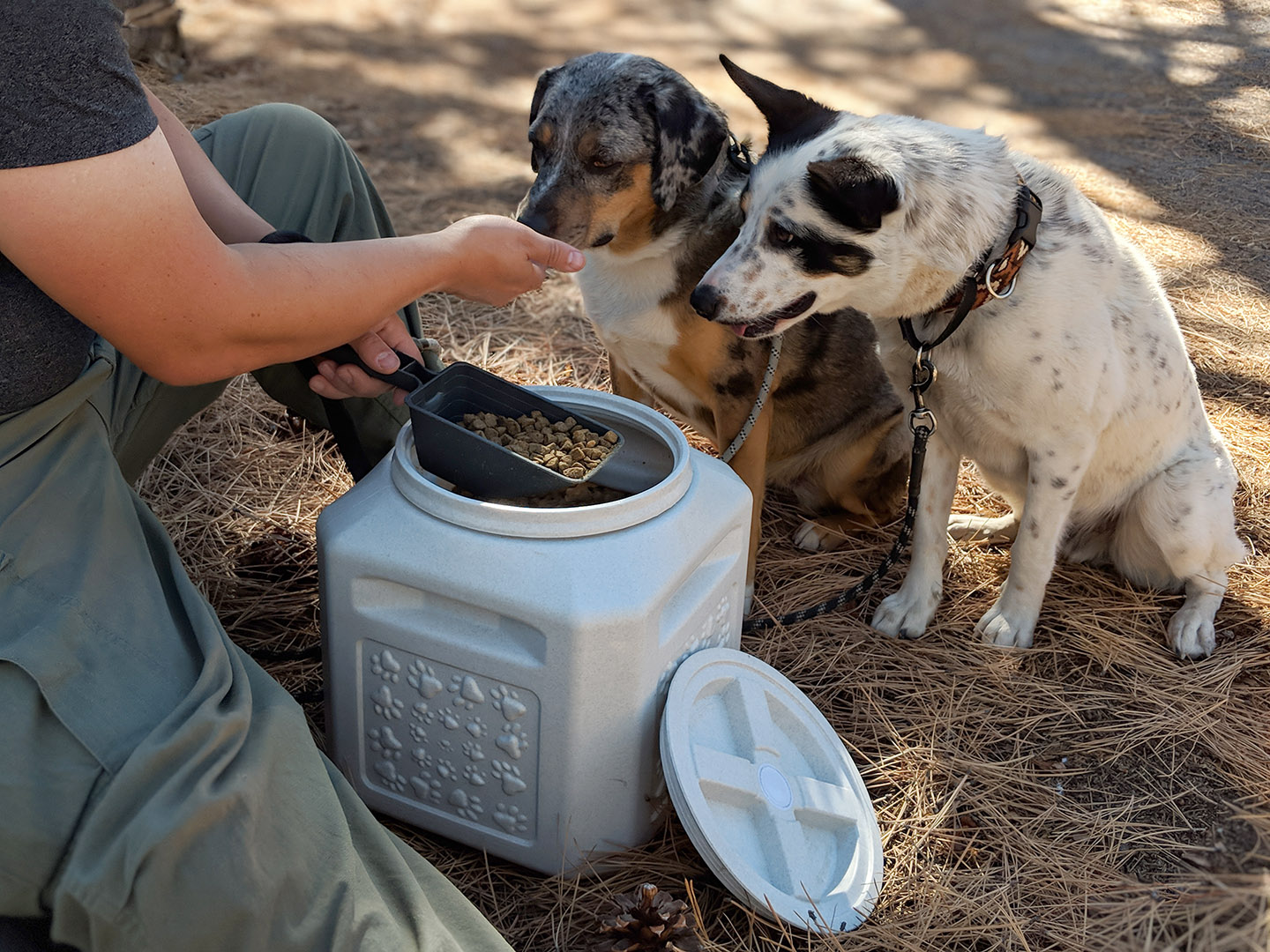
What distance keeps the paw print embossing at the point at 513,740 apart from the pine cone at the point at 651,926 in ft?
0.97

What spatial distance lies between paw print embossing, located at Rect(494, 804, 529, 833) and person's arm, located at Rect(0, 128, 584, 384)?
827 mm

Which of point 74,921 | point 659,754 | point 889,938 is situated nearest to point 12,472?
point 74,921

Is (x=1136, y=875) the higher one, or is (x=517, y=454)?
(x=517, y=454)

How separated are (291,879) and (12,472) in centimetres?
73

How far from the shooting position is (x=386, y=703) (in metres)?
1.87

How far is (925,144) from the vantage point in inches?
87.7

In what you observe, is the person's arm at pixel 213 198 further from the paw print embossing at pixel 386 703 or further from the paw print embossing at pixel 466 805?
the paw print embossing at pixel 466 805

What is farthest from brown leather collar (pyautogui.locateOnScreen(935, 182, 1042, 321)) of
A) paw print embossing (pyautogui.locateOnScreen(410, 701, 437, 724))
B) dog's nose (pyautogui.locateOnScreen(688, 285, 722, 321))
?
paw print embossing (pyautogui.locateOnScreen(410, 701, 437, 724))

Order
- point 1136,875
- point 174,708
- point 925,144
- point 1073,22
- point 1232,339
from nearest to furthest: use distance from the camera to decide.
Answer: point 174,708 < point 1136,875 < point 925,144 < point 1232,339 < point 1073,22

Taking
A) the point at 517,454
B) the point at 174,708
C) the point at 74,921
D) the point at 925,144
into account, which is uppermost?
the point at 925,144

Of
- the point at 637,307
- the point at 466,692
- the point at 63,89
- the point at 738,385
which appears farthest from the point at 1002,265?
the point at 63,89

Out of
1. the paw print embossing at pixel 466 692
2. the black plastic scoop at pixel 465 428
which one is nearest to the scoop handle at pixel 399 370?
the black plastic scoop at pixel 465 428

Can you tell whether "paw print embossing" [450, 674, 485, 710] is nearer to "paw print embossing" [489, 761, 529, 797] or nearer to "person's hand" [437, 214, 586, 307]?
"paw print embossing" [489, 761, 529, 797]

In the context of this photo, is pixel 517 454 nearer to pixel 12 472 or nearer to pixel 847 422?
pixel 12 472
